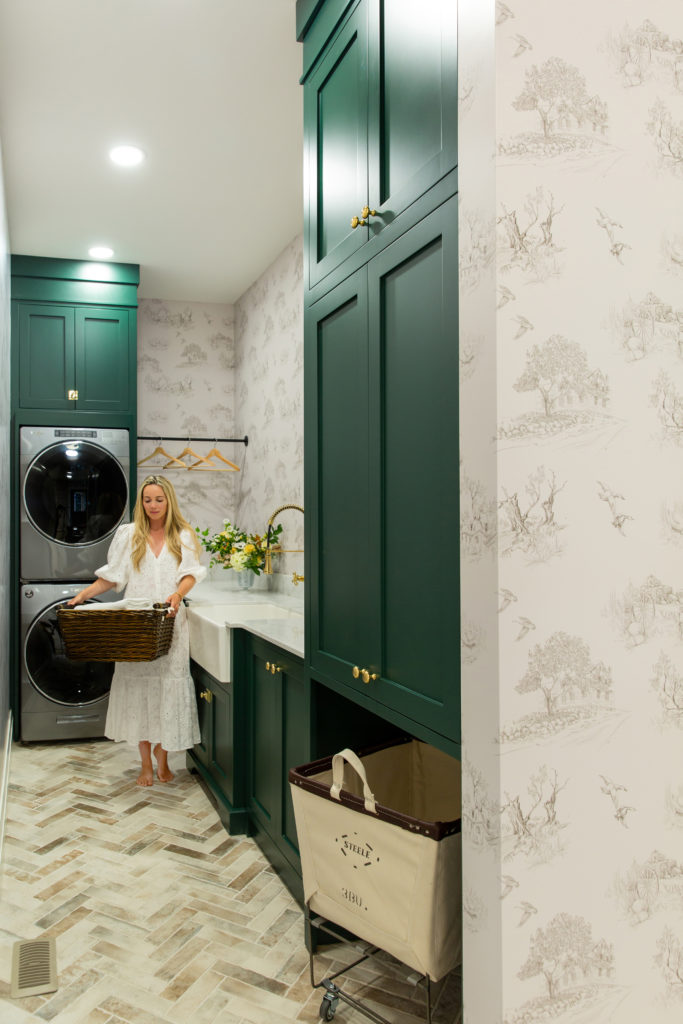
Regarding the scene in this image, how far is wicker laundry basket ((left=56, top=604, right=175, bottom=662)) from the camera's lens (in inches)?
127

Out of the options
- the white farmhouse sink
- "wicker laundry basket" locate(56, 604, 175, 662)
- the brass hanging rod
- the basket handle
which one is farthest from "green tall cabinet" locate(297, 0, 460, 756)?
the brass hanging rod

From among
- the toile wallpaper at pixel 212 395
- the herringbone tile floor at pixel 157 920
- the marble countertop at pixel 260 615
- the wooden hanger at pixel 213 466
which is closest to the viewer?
the herringbone tile floor at pixel 157 920

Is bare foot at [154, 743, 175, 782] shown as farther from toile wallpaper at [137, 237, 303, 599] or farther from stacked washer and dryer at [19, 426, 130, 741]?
toile wallpaper at [137, 237, 303, 599]

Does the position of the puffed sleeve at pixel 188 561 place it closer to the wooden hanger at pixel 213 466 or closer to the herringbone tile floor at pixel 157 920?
the herringbone tile floor at pixel 157 920

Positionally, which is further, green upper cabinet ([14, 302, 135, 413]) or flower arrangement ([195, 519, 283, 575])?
green upper cabinet ([14, 302, 135, 413])

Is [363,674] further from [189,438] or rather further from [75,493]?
[189,438]

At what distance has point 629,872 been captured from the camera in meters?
1.26

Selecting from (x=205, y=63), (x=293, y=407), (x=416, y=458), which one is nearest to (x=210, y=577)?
(x=293, y=407)

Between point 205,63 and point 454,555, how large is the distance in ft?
6.67

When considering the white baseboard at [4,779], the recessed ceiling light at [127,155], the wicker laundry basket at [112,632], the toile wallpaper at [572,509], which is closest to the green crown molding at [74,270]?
the recessed ceiling light at [127,155]

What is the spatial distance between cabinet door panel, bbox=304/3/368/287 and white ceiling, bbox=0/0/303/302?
1.48 feet

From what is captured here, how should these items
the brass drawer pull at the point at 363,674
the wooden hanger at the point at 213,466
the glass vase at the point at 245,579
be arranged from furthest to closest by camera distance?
the wooden hanger at the point at 213,466 < the glass vase at the point at 245,579 < the brass drawer pull at the point at 363,674

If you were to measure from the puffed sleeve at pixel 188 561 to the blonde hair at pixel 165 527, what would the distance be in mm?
15

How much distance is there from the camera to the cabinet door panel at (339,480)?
5.93 ft
